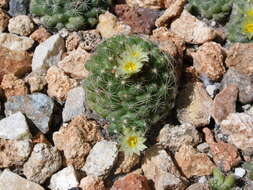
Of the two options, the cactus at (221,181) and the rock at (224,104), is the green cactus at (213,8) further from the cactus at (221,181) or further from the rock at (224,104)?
the cactus at (221,181)

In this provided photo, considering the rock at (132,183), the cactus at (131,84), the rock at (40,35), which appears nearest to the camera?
the rock at (132,183)

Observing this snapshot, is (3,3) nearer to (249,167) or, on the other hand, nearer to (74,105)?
(74,105)

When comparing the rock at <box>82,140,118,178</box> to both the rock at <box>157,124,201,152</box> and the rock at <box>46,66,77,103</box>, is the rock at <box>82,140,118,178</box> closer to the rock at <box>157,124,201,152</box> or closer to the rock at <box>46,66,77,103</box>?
the rock at <box>157,124,201,152</box>

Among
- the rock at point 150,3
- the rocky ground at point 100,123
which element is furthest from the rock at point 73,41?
the rock at point 150,3

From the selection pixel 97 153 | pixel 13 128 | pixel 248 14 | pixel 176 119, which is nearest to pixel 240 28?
pixel 248 14

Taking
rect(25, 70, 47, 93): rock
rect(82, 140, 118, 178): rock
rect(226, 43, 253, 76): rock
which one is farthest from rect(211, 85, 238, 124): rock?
rect(25, 70, 47, 93): rock

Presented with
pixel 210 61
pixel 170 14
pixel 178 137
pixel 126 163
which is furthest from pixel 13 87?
pixel 210 61
